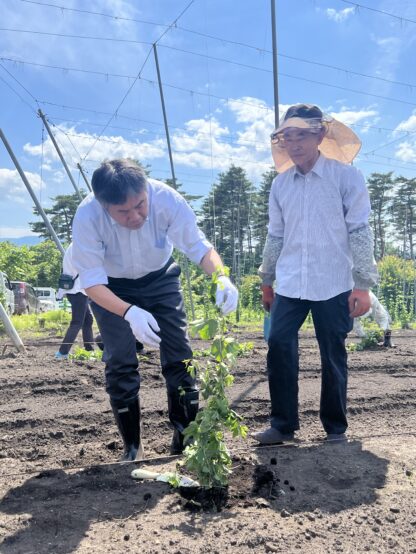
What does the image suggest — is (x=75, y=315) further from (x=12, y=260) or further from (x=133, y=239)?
(x=12, y=260)

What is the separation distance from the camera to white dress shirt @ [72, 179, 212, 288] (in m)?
2.42

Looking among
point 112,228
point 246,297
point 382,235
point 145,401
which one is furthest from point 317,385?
point 382,235

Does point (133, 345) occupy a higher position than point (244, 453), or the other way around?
point (133, 345)

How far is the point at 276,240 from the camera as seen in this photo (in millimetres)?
3029

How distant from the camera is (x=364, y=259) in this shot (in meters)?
2.68

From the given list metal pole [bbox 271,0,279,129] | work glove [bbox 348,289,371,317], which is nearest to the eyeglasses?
work glove [bbox 348,289,371,317]

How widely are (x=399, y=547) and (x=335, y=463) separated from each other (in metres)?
0.73

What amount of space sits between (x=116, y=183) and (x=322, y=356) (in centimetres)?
156

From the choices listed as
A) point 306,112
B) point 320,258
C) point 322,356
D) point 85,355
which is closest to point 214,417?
point 322,356

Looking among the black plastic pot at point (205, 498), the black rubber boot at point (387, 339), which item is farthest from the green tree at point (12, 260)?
the black plastic pot at point (205, 498)

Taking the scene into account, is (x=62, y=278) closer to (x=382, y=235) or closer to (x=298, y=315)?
(x=298, y=315)

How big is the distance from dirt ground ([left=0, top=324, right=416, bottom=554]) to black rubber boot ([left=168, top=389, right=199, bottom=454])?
0.11 m

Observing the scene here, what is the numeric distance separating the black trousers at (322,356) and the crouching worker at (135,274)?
1.74ft

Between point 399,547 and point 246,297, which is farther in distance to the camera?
point 246,297
